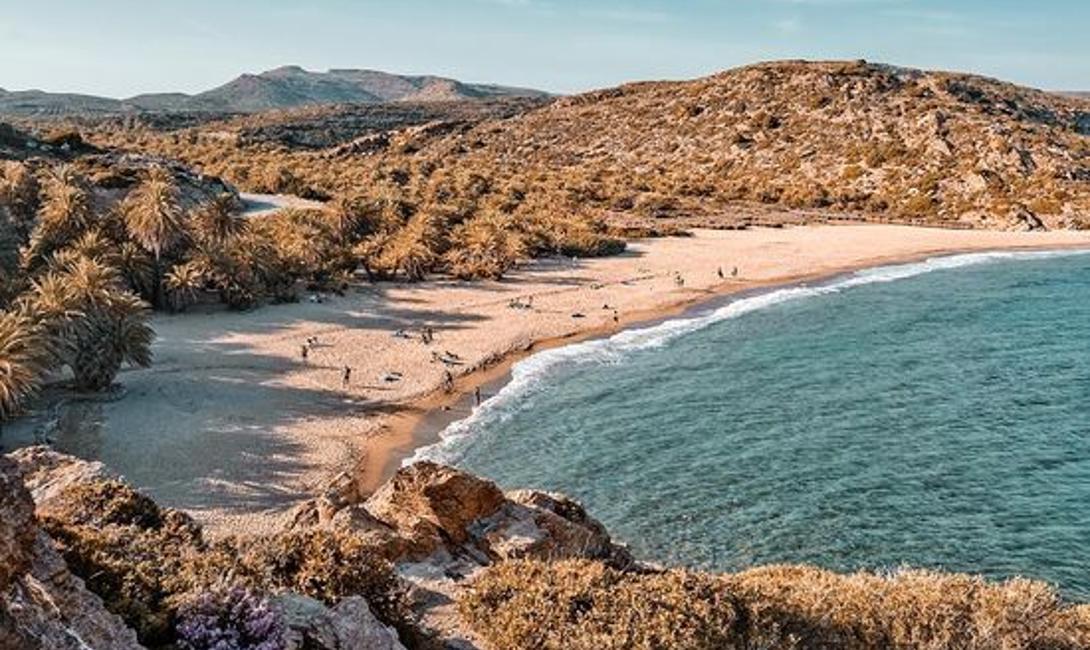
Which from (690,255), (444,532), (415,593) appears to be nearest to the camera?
(415,593)

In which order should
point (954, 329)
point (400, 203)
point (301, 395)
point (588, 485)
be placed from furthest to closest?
point (400, 203) → point (954, 329) → point (301, 395) → point (588, 485)

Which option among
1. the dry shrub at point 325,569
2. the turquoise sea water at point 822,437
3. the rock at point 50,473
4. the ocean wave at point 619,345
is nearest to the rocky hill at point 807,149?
the ocean wave at point 619,345

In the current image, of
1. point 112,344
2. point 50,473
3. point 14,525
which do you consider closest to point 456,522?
point 50,473

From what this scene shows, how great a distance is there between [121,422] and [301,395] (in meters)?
6.96

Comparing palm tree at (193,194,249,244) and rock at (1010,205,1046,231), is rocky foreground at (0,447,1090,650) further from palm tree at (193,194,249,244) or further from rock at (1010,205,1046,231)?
rock at (1010,205,1046,231)

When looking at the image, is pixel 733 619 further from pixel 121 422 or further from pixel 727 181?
pixel 727 181

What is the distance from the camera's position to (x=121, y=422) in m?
32.2

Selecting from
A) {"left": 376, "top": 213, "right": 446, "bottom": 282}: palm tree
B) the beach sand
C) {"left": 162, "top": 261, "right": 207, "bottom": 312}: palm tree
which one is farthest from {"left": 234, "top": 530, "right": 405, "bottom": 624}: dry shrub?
{"left": 376, "top": 213, "right": 446, "bottom": 282}: palm tree

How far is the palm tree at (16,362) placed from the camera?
2798 cm

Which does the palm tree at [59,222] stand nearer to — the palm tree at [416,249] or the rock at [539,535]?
the palm tree at [416,249]

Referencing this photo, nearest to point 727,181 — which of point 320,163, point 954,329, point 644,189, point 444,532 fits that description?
point 644,189

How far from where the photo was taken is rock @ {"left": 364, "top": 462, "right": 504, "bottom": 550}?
1636cm

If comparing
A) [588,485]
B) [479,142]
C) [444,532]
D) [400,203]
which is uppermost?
[479,142]

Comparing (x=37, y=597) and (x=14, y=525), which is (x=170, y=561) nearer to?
(x=37, y=597)
